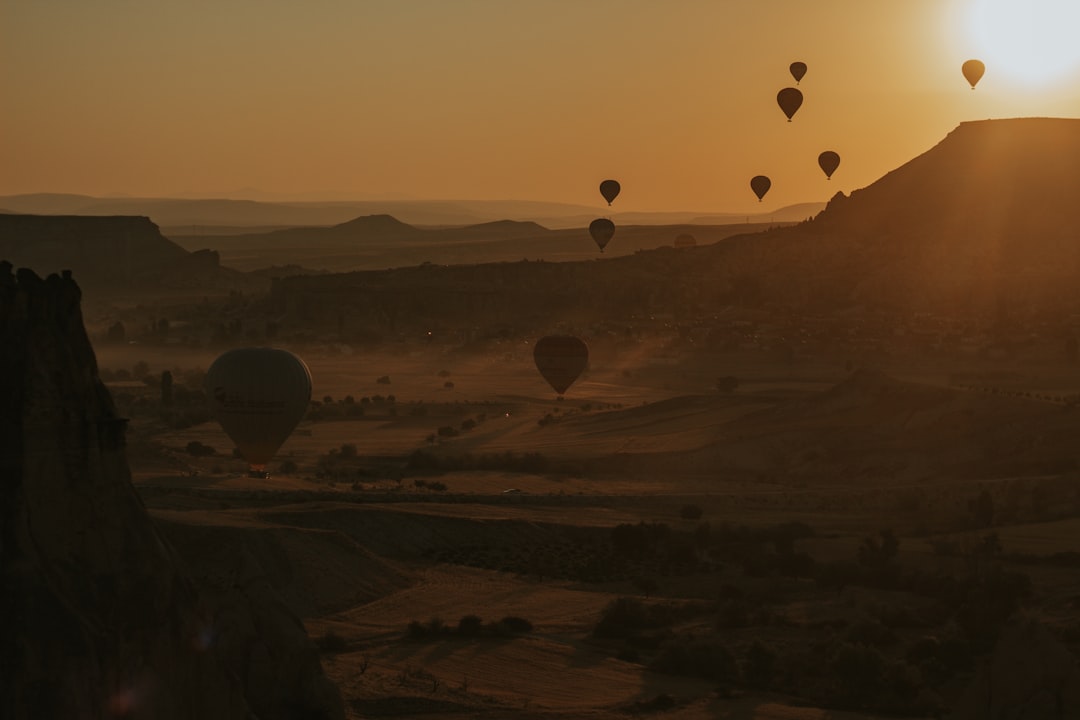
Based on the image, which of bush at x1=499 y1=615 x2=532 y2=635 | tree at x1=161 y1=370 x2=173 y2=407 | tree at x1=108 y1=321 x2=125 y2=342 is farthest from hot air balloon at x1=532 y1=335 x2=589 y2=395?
tree at x1=108 y1=321 x2=125 y2=342

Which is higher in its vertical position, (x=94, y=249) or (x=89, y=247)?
(x=89, y=247)

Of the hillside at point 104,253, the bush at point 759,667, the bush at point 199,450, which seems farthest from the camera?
the hillside at point 104,253

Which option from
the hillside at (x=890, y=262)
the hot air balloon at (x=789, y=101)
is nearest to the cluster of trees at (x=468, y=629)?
the hot air balloon at (x=789, y=101)

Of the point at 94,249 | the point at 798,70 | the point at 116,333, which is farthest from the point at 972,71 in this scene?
the point at 94,249

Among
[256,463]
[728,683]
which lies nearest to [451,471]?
[256,463]

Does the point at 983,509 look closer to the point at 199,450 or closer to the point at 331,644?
the point at 331,644

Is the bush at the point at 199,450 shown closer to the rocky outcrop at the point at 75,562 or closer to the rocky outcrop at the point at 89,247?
the rocky outcrop at the point at 75,562
